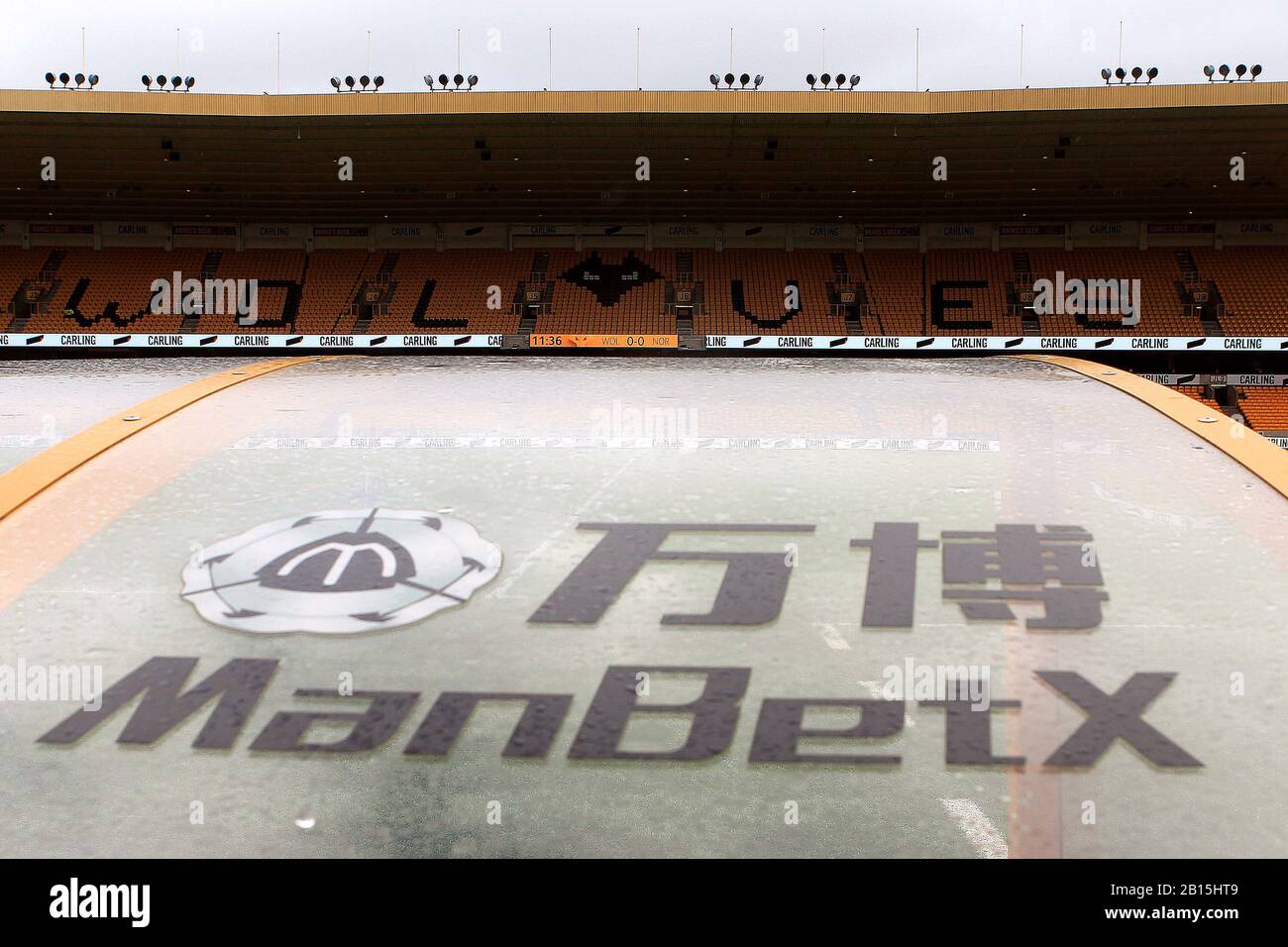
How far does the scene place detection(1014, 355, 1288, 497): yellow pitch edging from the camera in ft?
22.3

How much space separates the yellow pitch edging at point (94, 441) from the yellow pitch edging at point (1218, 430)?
7617 mm

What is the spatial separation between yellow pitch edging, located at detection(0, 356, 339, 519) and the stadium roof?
17013 millimetres

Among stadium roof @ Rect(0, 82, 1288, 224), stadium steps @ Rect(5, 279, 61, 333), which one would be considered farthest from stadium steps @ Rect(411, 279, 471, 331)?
stadium steps @ Rect(5, 279, 61, 333)

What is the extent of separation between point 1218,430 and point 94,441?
7.93m

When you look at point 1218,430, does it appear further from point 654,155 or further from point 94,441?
point 654,155

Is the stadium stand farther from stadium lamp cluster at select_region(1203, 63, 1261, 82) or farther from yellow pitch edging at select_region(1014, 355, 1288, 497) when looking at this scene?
yellow pitch edging at select_region(1014, 355, 1288, 497)

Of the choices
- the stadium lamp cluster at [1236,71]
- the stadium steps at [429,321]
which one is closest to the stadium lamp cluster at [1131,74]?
the stadium lamp cluster at [1236,71]

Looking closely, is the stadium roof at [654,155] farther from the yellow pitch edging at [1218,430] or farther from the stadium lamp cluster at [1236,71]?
the yellow pitch edging at [1218,430]

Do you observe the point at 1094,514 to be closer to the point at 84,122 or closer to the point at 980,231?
the point at 84,122

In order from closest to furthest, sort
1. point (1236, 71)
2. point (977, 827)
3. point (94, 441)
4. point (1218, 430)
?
point (977, 827), point (94, 441), point (1218, 430), point (1236, 71)

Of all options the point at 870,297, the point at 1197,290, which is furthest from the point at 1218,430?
the point at 1197,290

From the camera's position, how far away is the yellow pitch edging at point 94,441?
658cm

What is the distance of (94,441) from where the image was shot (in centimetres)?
748

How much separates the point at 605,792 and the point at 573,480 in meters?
3.10
